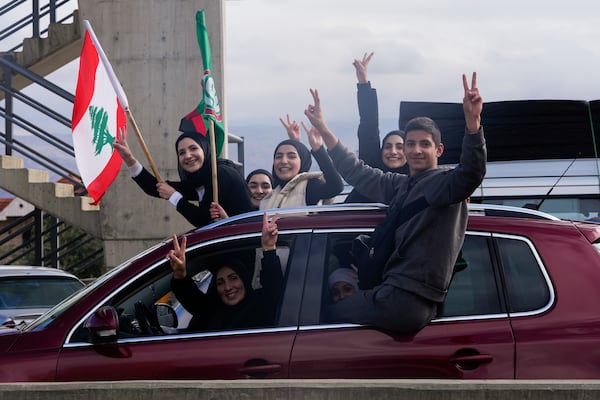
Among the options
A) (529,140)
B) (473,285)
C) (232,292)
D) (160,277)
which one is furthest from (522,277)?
(529,140)

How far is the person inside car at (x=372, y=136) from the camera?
726 centimetres

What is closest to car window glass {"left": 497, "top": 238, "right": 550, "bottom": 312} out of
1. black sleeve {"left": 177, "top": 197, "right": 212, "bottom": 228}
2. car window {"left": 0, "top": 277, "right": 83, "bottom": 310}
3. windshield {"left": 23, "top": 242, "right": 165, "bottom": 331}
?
windshield {"left": 23, "top": 242, "right": 165, "bottom": 331}

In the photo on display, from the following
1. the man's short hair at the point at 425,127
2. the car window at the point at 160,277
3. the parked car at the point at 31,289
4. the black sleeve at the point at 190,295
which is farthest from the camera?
the parked car at the point at 31,289

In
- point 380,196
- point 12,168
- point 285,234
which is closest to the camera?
point 285,234

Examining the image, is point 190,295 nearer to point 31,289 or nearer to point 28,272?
point 31,289

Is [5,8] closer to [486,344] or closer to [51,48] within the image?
[51,48]

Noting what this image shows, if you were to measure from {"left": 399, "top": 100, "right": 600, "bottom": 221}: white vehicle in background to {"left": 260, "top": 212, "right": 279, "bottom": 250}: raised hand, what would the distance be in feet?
27.1

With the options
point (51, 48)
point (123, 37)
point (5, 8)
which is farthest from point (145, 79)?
point (5, 8)

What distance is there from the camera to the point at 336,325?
485 cm

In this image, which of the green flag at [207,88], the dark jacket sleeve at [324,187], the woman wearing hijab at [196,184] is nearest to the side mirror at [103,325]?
the woman wearing hijab at [196,184]

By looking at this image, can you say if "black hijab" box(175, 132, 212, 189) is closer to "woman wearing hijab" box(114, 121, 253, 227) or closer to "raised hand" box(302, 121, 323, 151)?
"woman wearing hijab" box(114, 121, 253, 227)

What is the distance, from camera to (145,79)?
661 inches

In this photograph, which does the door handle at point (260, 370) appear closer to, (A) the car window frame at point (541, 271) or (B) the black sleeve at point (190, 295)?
(B) the black sleeve at point (190, 295)

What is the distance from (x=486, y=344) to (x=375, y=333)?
1.64ft
